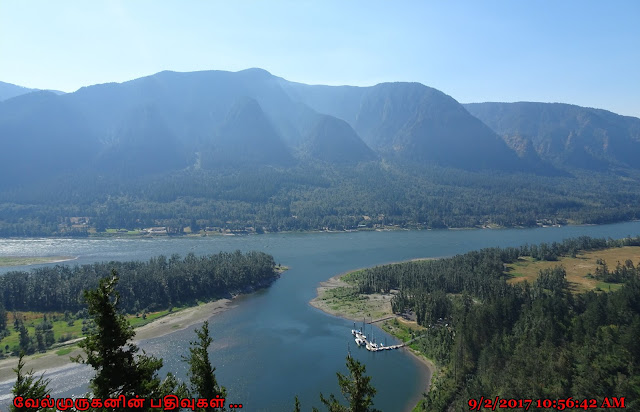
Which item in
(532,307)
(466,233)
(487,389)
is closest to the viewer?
(487,389)

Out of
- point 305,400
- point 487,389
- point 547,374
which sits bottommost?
point 305,400

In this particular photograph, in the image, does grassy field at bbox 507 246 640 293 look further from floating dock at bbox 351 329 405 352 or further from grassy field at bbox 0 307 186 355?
grassy field at bbox 0 307 186 355

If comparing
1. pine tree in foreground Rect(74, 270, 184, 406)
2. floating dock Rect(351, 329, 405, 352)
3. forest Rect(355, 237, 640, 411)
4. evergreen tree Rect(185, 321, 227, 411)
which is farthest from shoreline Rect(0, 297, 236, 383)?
pine tree in foreground Rect(74, 270, 184, 406)

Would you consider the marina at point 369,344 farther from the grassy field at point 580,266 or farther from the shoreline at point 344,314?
the grassy field at point 580,266

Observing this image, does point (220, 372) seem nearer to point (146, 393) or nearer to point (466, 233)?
point (146, 393)

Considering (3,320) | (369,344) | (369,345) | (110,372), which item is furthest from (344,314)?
(110,372)

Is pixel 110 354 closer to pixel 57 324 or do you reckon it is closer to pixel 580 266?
pixel 57 324

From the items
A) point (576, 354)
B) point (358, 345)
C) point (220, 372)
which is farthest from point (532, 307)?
point (220, 372)
